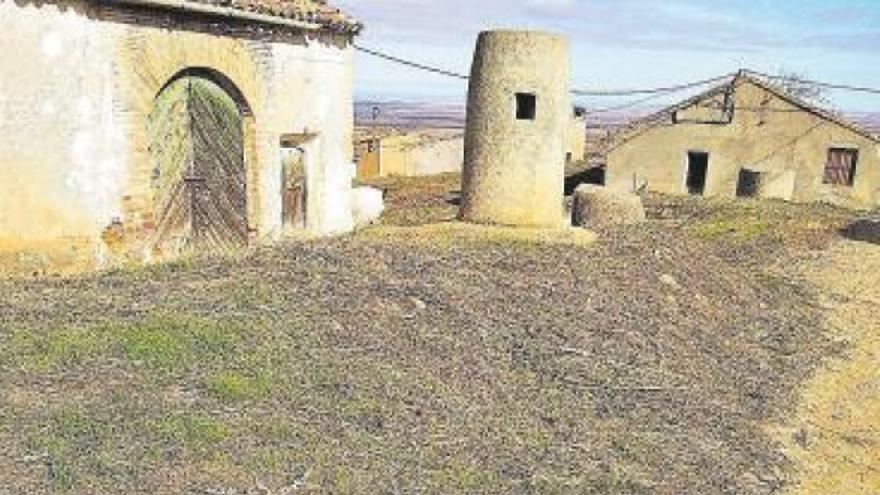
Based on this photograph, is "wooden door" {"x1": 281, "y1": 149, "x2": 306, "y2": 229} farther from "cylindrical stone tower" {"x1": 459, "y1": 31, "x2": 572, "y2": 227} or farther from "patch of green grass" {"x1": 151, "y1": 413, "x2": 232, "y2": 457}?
"patch of green grass" {"x1": 151, "y1": 413, "x2": 232, "y2": 457}

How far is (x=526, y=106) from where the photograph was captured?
46.1 ft

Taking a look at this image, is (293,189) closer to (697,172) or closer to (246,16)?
(246,16)

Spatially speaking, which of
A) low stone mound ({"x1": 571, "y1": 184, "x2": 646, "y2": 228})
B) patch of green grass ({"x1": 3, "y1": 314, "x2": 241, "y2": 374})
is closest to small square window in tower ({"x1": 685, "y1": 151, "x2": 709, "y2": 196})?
low stone mound ({"x1": 571, "y1": 184, "x2": 646, "y2": 228})

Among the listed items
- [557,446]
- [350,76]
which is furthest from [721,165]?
[557,446]

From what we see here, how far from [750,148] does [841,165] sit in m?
2.87

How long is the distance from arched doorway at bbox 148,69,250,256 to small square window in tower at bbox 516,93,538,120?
14.3 feet

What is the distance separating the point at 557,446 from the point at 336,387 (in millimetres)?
1880

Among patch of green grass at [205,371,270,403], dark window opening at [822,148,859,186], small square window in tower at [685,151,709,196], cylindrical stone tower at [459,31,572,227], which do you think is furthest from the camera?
small square window in tower at [685,151,709,196]

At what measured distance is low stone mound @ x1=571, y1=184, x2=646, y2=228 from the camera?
57.5 feet

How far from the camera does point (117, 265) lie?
11016 millimetres

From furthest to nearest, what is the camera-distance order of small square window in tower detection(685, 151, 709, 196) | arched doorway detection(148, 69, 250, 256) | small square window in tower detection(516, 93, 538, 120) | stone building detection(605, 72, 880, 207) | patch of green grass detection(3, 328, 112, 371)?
small square window in tower detection(685, 151, 709, 196) → stone building detection(605, 72, 880, 207) → small square window in tower detection(516, 93, 538, 120) → arched doorway detection(148, 69, 250, 256) → patch of green grass detection(3, 328, 112, 371)

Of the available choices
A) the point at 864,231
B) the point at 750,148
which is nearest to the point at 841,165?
the point at 750,148

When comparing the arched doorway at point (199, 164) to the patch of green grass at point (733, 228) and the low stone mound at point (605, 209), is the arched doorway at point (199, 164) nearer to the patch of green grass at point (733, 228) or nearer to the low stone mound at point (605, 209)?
the low stone mound at point (605, 209)

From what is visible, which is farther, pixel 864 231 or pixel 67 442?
pixel 864 231
